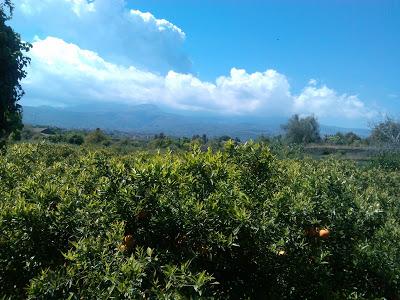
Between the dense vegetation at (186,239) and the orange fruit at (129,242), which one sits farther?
the orange fruit at (129,242)

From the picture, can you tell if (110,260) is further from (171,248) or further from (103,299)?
(171,248)

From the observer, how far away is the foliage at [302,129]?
65731 millimetres

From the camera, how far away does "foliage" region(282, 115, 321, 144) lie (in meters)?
65.7

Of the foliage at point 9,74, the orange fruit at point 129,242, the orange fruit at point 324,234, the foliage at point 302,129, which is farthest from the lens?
the foliage at point 302,129

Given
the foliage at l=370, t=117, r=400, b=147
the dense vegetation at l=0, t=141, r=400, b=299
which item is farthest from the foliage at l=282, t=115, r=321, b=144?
the dense vegetation at l=0, t=141, r=400, b=299

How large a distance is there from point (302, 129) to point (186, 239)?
6631 centimetres

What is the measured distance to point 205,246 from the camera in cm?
262

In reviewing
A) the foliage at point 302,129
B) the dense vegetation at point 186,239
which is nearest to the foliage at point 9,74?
the dense vegetation at point 186,239

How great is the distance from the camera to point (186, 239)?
2619mm

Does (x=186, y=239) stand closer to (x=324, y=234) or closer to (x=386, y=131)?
(x=324, y=234)

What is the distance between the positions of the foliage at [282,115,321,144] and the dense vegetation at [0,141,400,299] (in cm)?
6268

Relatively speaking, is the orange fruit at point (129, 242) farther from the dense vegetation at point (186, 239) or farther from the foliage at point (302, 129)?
the foliage at point (302, 129)

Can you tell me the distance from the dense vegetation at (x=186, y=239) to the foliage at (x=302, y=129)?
6268cm

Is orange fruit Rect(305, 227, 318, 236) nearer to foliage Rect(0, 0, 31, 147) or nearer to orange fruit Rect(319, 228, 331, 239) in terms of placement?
orange fruit Rect(319, 228, 331, 239)
